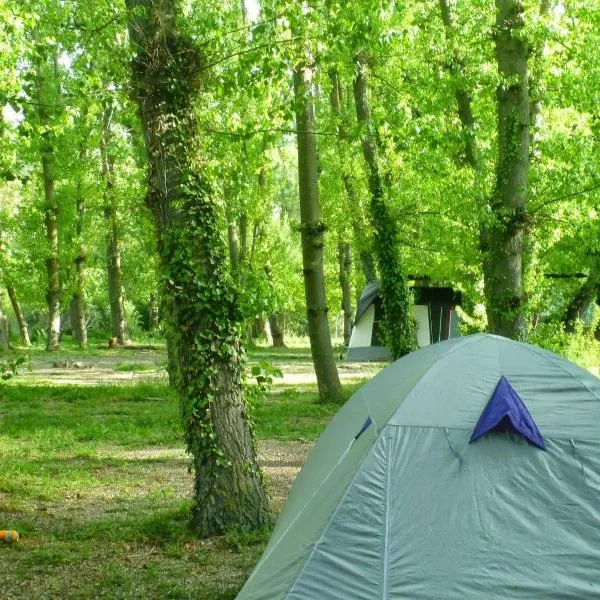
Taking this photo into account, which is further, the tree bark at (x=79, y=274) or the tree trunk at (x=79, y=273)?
the tree bark at (x=79, y=274)

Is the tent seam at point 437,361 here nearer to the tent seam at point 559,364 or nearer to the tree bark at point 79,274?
the tent seam at point 559,364

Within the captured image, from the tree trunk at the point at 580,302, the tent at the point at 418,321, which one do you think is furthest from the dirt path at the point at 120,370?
the tree trunk at the point at 580,302

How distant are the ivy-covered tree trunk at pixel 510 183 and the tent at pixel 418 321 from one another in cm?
1480

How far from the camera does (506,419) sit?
5504 mm

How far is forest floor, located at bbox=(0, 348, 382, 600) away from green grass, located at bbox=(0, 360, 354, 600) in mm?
12

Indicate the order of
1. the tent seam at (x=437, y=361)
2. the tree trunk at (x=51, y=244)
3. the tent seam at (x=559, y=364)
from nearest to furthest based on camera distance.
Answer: the tent seam at (x=437, y=361) < the tent seam at (x=559, y=364) < the tree trunk at (x=51, y=244)

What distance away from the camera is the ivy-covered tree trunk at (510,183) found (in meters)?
13.1

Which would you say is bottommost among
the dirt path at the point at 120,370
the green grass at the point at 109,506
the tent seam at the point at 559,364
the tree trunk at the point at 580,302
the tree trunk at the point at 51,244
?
the green grass at the point at 109,506

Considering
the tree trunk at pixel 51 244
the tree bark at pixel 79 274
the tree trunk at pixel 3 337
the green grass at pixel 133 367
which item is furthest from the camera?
the tree bark at pixel 79 274

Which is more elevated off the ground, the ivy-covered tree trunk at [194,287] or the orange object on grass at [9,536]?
the ivy-covered tree trunk at [194,287]

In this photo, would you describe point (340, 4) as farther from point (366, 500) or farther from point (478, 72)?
point (478, 72)

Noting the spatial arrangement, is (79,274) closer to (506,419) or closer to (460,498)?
(506,419)

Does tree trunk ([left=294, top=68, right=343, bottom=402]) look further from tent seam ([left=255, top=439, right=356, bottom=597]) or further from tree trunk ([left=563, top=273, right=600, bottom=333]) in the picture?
tree trunk ([left=563, top=273, right=600, bottom=333])

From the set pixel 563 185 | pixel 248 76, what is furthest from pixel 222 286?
pixel 563 185
